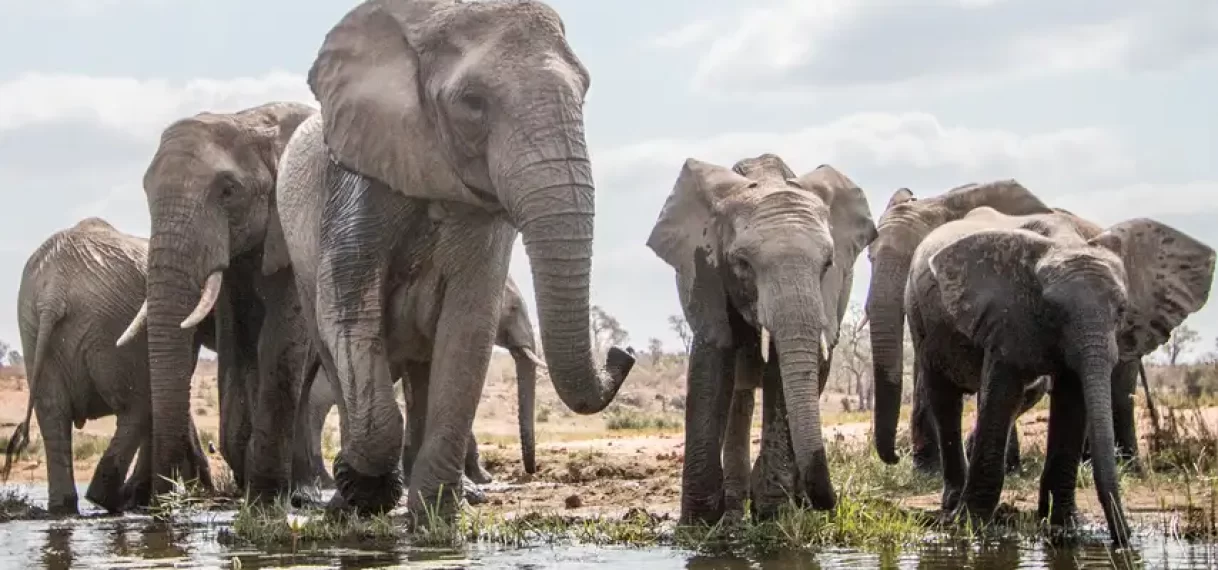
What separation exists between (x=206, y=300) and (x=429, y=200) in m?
3.00

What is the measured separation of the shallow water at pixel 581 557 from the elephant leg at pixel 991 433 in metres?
0.55

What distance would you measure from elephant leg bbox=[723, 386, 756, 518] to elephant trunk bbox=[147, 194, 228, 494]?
346 centimetres

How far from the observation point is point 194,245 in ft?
38.7

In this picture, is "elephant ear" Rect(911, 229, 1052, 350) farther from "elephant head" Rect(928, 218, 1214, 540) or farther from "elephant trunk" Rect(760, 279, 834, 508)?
"elephant trunk" Rect(760, 279, 834, 508)

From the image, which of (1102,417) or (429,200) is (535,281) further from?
(1102,417)

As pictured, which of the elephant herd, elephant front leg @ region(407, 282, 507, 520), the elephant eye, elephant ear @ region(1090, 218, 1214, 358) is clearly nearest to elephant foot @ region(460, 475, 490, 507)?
the elephant herd

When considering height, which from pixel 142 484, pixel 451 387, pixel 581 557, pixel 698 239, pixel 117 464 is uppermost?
pixel 698 239

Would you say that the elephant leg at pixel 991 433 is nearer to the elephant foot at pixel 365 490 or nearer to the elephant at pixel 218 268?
the elephant foot at pixel 365 490

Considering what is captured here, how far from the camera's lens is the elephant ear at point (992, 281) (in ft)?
31.8

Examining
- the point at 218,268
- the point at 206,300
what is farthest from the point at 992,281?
the point at 218,268

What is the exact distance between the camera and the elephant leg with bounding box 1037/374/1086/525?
9.82 m

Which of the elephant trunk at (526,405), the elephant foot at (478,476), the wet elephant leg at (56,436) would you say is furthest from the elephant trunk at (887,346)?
the wet elephant leg at (56,436)

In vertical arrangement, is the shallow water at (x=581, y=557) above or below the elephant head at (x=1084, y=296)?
below

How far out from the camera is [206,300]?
37.8ft
